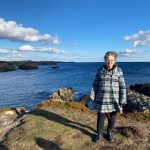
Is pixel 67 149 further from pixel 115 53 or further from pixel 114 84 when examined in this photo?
pixel 115 53

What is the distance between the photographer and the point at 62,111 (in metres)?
17.6

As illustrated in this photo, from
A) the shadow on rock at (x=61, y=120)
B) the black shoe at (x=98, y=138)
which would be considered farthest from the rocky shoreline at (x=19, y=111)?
the black shoe at (x=98, y=138)

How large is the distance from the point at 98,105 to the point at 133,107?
11439mm

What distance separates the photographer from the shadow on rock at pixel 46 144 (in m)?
12.4

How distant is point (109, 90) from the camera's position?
11.8 metres

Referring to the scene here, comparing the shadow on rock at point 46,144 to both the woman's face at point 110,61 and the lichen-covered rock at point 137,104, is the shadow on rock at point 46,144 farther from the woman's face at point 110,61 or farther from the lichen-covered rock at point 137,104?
the lichen-covered rock at point 137,104

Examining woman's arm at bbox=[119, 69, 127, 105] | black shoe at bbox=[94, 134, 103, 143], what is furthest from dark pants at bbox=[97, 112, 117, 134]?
woman's arm at bbox=[119, 69, 127, 105]

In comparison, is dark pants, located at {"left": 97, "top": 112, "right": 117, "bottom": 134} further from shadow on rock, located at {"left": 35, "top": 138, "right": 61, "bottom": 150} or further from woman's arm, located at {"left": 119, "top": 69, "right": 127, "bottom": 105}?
shadow on rock, located at {"left": 35, "top": 138, "right": 61, "bottom": 150}

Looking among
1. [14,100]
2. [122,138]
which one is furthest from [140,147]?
[14,100]

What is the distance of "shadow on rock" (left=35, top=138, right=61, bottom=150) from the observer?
40.5 feet

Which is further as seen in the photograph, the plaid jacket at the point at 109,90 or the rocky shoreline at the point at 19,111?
the rocky shoreline at the point at 19,111

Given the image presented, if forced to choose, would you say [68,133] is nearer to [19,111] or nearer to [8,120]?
[8,120]

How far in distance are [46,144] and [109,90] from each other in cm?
349

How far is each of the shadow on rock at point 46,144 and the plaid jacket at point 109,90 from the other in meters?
2.35
